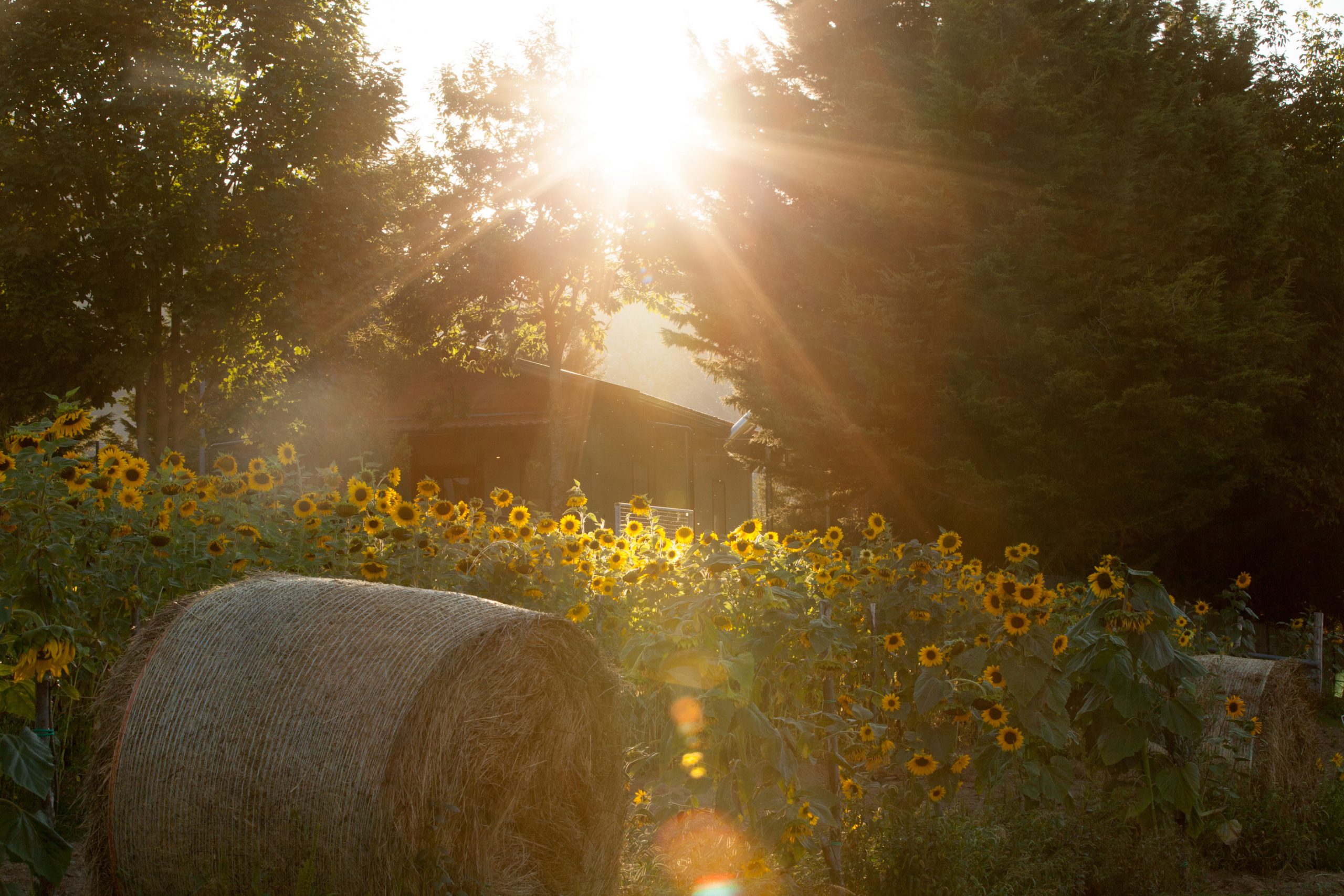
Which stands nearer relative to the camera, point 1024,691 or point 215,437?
point 1024,691

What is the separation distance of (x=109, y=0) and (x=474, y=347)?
1272cm

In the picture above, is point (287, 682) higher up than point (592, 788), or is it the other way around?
point (287, 682)

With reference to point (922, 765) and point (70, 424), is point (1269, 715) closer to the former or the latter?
point (922, 765)

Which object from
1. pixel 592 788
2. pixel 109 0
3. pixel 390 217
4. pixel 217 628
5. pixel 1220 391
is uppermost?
pixel 109 0

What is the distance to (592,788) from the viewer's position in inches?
165

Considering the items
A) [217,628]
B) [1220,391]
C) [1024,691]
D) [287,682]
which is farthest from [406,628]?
[1220,391]

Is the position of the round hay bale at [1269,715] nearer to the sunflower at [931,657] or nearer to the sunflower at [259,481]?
the sunflower at [931,657]

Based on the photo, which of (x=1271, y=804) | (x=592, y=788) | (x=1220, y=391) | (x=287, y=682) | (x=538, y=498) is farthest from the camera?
(x=538, y=498)

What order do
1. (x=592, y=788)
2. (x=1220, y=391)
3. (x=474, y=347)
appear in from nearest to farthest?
(x=592, y=788) < (x=1220, y=391) < (x=474, y=347)

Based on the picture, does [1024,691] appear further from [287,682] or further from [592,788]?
[287,682]

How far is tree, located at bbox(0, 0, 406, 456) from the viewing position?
21.7 meters

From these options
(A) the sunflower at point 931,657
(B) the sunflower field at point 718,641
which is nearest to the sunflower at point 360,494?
(B) the sunflower field at point 718,641

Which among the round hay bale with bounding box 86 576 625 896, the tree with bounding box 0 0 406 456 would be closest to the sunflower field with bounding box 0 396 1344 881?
the round hay bale with bounding box 86 576 625 896

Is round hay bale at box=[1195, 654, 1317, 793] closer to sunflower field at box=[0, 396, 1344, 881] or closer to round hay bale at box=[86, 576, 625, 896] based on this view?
sunflower field at box=[0, 396, 1344, 881]
